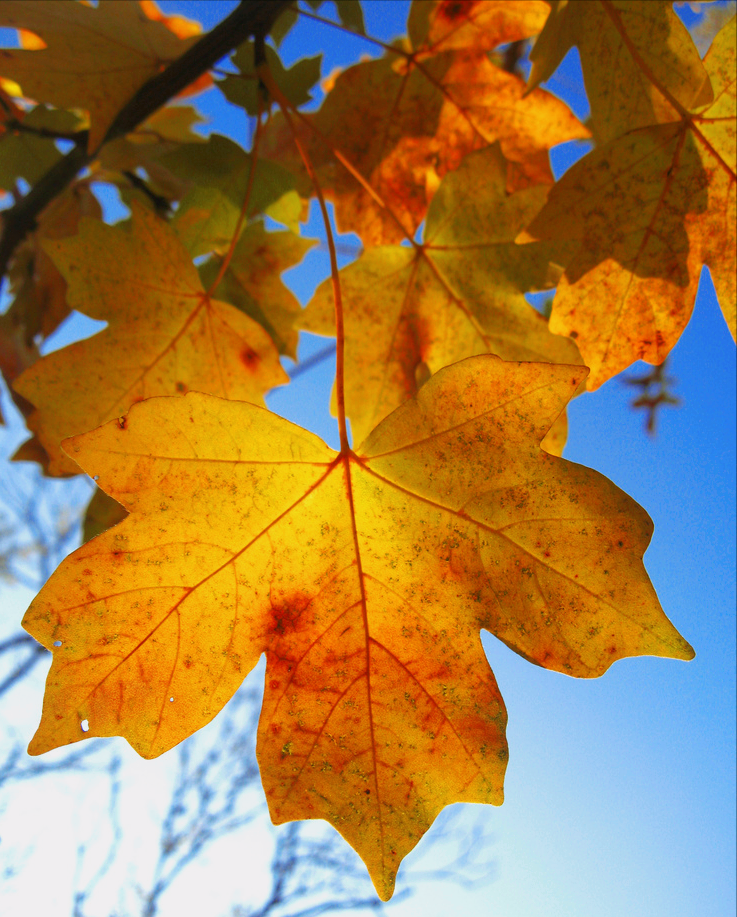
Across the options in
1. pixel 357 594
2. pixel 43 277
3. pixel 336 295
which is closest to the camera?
pixel 357 594

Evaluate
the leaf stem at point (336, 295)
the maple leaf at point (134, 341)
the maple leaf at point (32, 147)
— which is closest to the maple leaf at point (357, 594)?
the leaf stem at point (336, 295)

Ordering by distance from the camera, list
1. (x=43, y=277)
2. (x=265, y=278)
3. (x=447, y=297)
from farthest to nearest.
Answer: (x=43, y=277) < (x=265, y=278) < (x=447, y=297)

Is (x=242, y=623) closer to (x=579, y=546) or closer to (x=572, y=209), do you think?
(x=579, y=546)

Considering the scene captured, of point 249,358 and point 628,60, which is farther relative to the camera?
point 249,358

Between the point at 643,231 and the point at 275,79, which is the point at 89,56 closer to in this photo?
the point at 275,79

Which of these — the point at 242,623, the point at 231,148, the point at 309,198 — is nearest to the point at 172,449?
the point at 242,623

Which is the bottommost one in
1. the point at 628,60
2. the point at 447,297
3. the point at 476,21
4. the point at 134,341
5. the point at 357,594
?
the point at 357,594

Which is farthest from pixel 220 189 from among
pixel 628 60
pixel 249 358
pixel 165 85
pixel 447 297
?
pixel 628 60

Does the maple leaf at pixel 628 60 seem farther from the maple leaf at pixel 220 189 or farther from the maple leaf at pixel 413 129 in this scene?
the maple leaf at pixel 220 189
